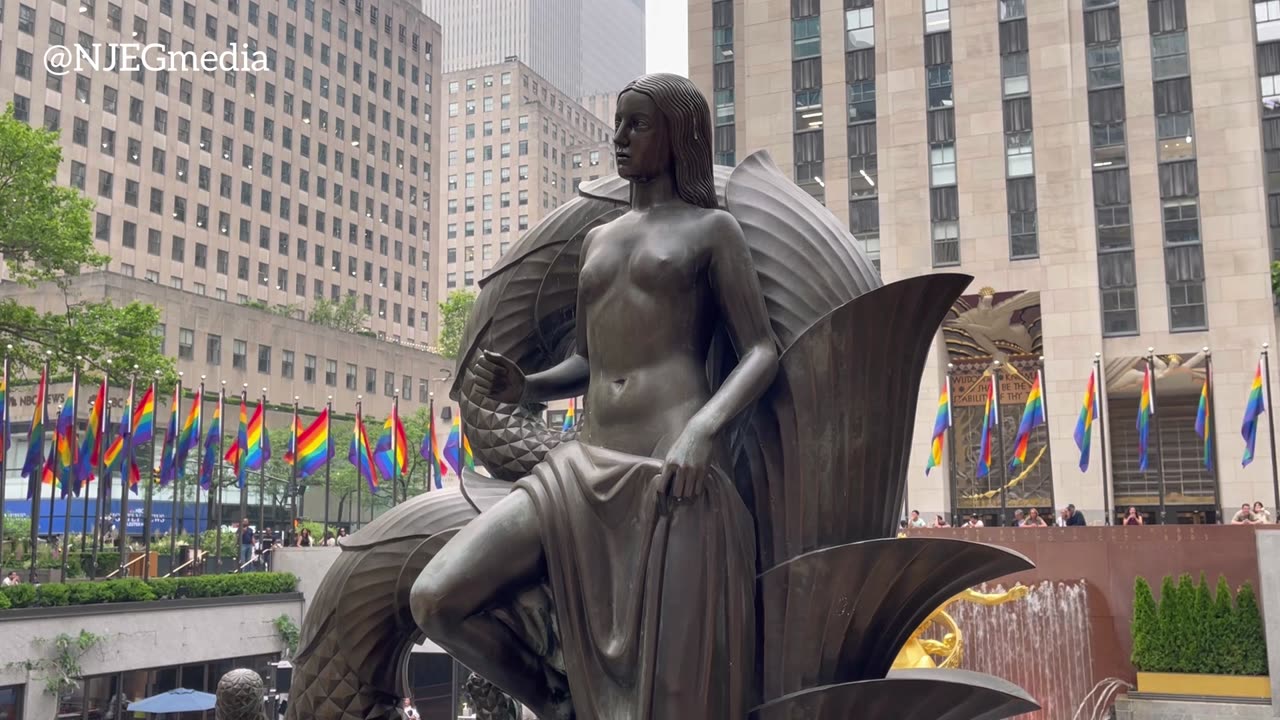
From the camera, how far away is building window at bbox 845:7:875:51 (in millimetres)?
50094

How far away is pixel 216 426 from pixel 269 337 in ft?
133

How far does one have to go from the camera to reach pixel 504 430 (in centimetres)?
529

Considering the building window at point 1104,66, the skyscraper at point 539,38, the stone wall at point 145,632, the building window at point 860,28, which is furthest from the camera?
the skyscraper at point 539,38

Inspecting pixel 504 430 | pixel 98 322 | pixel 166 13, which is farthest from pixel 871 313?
pixel 166 13

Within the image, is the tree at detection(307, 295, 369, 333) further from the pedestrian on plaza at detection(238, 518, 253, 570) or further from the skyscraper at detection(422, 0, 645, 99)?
the skyscraper at detection(422, 0, 645, 99)

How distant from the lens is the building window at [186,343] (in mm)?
64062

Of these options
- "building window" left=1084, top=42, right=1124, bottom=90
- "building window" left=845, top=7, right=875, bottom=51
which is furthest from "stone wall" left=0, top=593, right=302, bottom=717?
"building window" left=1084, top=42, right=1124, bottom=90

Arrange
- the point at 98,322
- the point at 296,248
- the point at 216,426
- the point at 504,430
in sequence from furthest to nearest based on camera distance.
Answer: the point at 296,248 → the point at 216,426 → the point at 98,322 → the point at 504,430

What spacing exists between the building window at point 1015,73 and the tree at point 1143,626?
1015 inches

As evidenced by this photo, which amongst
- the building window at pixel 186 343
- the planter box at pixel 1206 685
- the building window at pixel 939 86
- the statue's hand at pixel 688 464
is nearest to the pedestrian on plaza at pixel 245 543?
the planter box at pixel 1206 685

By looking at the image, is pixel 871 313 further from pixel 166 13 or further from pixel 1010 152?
pixel 166 13

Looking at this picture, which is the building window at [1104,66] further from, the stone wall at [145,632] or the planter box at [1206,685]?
the stone wall at [145,632]

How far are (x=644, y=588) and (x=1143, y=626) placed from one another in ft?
74.9

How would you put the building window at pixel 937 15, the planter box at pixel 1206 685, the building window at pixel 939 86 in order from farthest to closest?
the building window at pixel 937 15 < the building window at pixel 939 86 < the planter box at pixel 1206 685
